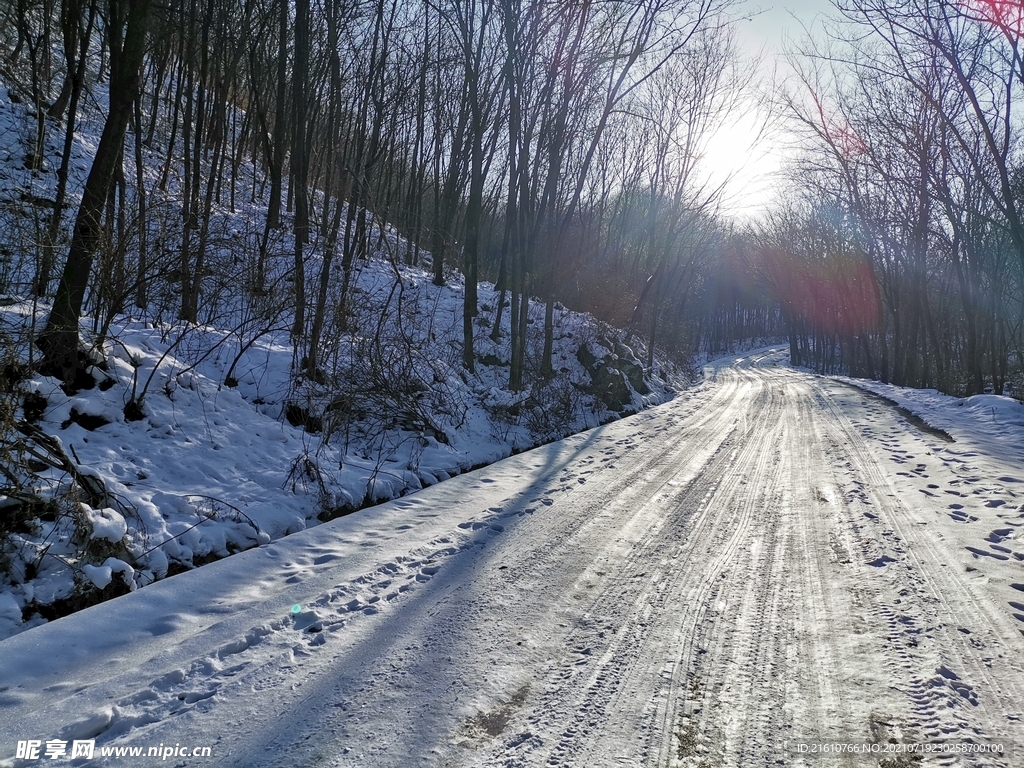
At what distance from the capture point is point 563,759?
2279mm

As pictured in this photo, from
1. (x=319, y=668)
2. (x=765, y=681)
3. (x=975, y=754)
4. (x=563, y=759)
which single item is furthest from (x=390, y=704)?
(x=975, y=754)

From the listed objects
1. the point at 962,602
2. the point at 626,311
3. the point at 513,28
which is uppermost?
the point at 513,28

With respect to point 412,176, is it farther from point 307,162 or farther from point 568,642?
point 568,642

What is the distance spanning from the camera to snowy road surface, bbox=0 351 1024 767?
7.95 feet

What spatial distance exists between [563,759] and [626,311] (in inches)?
1054

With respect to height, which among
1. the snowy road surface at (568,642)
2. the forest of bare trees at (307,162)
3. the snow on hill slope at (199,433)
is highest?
the forest of bare trees at (307,162)

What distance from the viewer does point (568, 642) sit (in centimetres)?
316

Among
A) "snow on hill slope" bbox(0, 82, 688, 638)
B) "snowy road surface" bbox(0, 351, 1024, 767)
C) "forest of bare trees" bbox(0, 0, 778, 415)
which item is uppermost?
"forest of bare trees" bbox(0, 0, 778, 415)

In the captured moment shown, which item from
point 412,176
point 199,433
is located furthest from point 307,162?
point 412,176

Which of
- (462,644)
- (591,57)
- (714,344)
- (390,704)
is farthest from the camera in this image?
(714,344)

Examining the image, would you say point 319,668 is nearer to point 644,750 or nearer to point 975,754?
point 644,750

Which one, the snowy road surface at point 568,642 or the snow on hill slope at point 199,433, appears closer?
the snowy road surface at point 568,642

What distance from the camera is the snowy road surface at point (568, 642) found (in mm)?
2424

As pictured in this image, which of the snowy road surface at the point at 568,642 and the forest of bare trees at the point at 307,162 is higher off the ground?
the forest of bare trees at the point at 307,162
